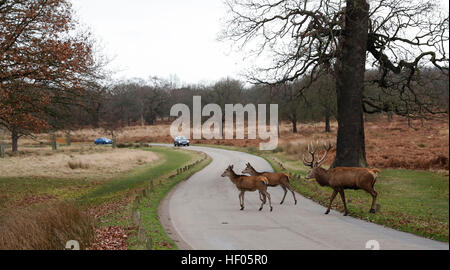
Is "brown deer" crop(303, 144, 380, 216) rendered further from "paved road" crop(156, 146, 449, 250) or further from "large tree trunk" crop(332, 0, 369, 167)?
"large tree trunk" crop(332, 0, 369, 167)

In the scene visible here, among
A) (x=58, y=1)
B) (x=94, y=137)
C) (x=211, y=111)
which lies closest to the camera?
(x=58, y=1)

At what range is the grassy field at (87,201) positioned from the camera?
9578 millimetres

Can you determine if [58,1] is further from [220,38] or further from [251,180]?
[251,180]

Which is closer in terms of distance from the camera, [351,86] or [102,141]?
[351,86]

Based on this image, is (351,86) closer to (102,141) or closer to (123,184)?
(123,184)

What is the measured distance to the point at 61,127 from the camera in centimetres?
2217

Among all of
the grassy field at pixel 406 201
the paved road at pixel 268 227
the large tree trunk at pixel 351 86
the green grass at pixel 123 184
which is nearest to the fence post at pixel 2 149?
the green grass at pixel 123 184

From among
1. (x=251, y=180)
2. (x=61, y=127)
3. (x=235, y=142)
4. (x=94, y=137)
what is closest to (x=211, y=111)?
(x=235, y=142)

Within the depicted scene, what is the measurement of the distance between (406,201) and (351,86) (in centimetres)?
702

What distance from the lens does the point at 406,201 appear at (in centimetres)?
1450

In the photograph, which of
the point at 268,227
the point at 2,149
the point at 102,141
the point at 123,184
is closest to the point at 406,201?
the point at 268,227

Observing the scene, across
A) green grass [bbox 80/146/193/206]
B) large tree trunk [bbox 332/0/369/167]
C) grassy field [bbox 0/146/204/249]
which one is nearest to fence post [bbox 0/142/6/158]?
grassy field [bbox 0/146/204/249]

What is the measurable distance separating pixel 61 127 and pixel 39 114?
180 centimetres
